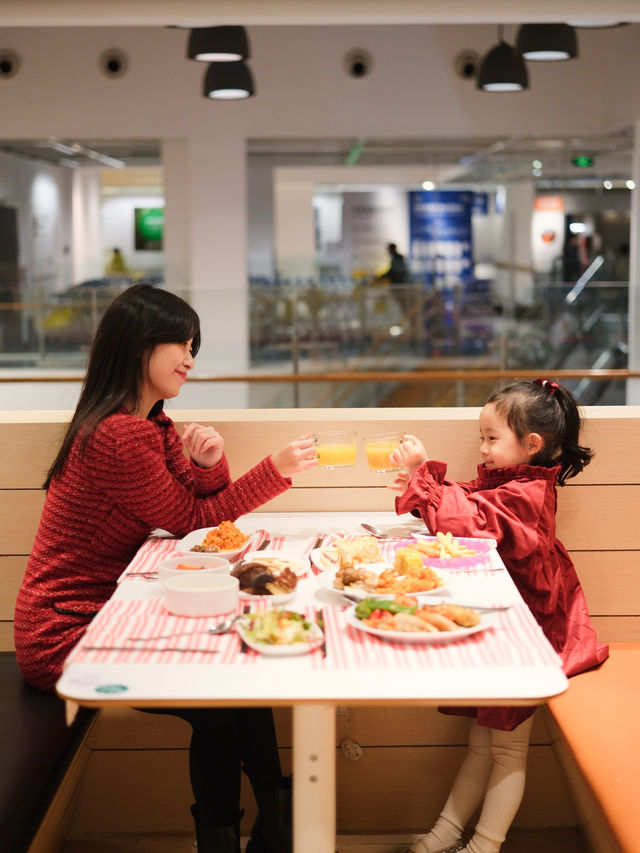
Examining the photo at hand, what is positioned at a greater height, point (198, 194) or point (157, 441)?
point (198, 194)

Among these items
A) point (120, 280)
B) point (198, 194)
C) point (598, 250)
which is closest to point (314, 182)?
point (198, 194)

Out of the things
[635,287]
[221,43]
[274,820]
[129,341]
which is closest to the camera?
[274,820]

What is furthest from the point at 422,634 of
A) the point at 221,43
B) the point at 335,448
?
the point at 221,43

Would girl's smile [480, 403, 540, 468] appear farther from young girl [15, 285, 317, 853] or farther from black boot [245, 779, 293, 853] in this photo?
black boot [245, 779, 293, 853]

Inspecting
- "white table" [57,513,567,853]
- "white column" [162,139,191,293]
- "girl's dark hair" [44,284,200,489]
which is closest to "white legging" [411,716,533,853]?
"white table" [57,513,567,853]

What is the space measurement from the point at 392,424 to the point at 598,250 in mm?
7209

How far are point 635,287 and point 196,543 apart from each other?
5547mm

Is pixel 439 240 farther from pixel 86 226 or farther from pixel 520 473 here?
pixel 520 473

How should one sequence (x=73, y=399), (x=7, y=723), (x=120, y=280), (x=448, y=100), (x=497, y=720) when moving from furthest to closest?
(x=120, y=280), (x=448, y=100), (x=73, y=399), (x=497, y=720), (x=7, y=723)

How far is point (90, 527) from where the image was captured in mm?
2270

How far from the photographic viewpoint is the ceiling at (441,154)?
28.3 ft

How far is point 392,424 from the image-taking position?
2.79 m

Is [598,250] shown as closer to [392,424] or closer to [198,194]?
[198,194]

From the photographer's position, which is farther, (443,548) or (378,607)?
(443,548)
